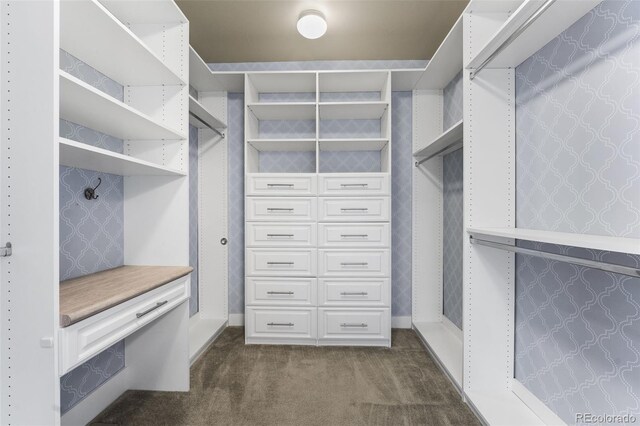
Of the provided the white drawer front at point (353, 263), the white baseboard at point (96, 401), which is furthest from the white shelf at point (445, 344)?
the white baseboard at point (96, 401)

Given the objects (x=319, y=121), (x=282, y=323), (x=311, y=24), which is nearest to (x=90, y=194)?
(x=282, y=323)

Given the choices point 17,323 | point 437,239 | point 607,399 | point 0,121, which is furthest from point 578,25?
point 17,323

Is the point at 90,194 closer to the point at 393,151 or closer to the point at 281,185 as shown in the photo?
the point at 281,185

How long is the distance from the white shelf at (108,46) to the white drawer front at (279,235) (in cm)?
120

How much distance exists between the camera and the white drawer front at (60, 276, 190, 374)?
3.42 feet

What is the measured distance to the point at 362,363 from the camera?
2324 mm

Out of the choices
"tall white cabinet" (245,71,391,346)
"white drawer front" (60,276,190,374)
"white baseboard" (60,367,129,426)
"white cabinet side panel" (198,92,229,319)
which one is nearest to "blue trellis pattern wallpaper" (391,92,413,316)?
"tall white cabinet" (245,71,391,346)

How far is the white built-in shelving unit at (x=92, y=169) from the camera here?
3.30ft

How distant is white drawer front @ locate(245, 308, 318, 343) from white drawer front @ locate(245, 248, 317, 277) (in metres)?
0.30

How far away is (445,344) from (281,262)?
1.45m

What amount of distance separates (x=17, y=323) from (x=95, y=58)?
1299 millimetres

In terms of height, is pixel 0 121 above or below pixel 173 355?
above

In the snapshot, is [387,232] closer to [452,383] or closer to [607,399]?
[452,383]

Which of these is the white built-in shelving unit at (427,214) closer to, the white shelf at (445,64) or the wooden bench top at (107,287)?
the white shelf at (445,64)
